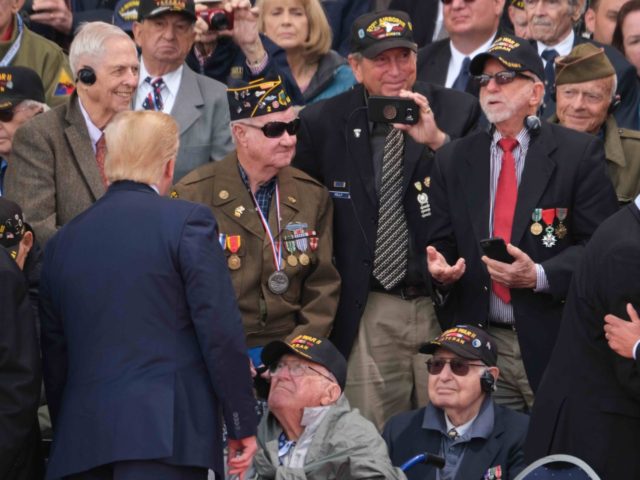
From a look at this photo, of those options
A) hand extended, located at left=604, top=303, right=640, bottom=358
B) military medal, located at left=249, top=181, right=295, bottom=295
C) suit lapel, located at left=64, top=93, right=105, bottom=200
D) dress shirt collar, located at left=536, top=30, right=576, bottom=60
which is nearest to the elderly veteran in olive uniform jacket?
military medal, located at left=249, top=181, right=295, bottom=295

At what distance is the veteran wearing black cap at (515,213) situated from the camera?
7.04m

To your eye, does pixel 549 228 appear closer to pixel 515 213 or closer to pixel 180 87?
pixel 515 213

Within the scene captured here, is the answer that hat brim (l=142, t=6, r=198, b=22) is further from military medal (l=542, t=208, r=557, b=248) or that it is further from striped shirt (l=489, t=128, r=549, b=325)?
military medal (l=542, t=208, r=557, b=248)

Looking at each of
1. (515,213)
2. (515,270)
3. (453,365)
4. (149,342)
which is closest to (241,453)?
(149,342)

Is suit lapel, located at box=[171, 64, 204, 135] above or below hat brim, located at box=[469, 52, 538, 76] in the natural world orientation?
below

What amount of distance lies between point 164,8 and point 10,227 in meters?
2.26

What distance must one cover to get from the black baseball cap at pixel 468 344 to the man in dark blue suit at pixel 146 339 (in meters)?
1.59

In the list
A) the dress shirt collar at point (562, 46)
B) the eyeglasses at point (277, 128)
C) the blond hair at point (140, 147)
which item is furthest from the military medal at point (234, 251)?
the dress shirt collar at point (562, 46)

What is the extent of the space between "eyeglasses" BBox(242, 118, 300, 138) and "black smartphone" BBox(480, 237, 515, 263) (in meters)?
1.23

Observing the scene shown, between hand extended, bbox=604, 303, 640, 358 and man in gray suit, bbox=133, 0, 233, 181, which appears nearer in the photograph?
hand extended, bbox=604, 303, 640, 358

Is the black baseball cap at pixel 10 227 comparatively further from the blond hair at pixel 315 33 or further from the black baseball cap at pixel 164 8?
the blond hair at pixel 315 33

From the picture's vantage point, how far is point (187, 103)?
26.5ft

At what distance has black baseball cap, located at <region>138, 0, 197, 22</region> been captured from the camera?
8.12 meters

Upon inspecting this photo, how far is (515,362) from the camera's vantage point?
7223mm
